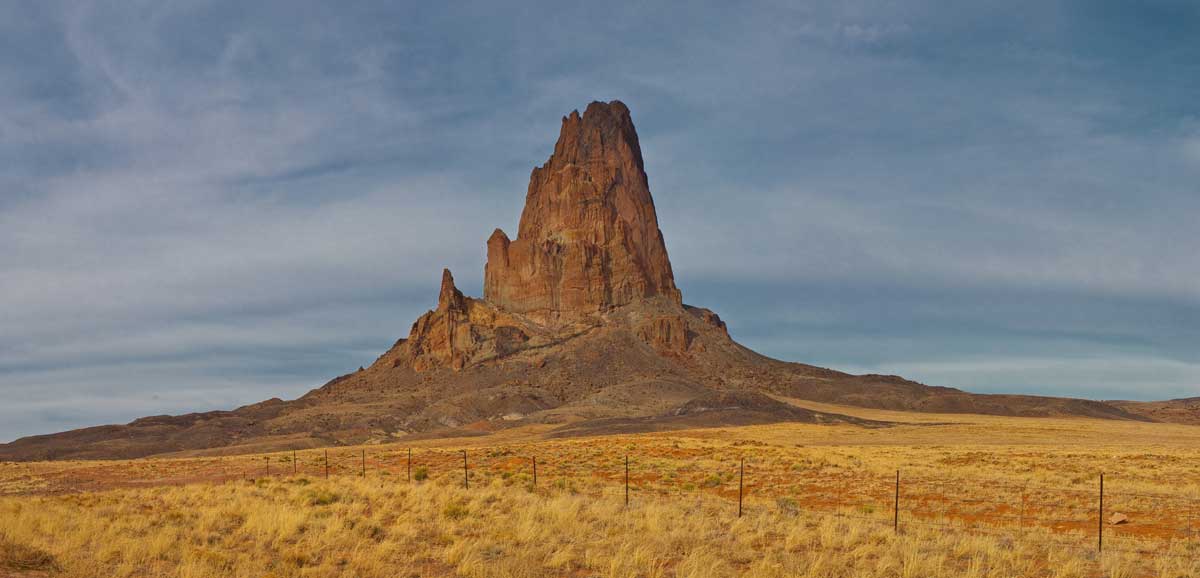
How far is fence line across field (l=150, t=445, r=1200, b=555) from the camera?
21.9 meters

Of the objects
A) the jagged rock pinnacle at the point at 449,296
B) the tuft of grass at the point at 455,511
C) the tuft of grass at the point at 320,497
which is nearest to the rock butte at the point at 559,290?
the jagged rock pinnacle at the point at 449,296

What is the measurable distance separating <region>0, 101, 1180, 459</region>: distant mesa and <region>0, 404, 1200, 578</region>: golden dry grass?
216 ft

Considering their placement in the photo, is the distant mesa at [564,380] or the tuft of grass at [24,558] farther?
the distant mesa at [564,380]

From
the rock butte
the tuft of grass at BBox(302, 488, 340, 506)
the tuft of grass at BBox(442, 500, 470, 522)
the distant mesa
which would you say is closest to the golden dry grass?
the tuft of grass at BBox(442, 500, 470, 522)

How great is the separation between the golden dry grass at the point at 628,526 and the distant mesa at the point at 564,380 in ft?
216

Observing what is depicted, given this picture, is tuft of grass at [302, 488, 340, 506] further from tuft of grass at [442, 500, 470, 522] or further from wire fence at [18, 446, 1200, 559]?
wire fence at [18, 446, 1200, 559]

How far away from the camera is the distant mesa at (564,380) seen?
11881cm

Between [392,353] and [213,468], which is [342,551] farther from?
[392,353]

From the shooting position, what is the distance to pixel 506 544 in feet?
57.1

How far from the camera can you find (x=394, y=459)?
5244 cm

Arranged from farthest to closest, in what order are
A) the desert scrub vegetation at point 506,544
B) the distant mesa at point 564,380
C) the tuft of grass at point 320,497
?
1. the distant mesa at point 564,380
2. the tuft of grass at point 320,497
3. the desert scrub vegetation at point 506,544

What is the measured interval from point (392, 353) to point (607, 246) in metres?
48.9

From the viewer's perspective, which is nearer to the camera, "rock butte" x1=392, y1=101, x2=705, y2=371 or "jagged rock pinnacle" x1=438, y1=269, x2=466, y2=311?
"rock butte" x1=392, y1=101, x2=705, y2=371

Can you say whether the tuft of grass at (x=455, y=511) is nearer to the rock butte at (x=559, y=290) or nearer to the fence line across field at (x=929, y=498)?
the fence line across field at (x=929, y=498)
